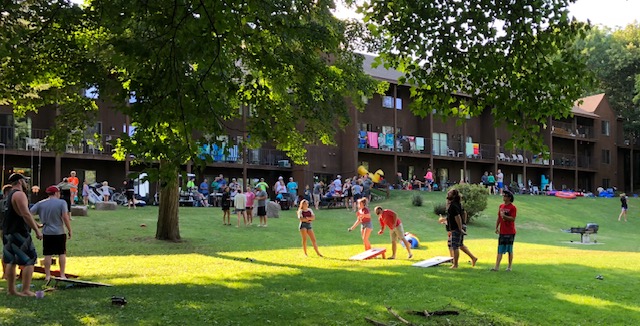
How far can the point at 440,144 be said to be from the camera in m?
46.4

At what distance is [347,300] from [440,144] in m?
38.7

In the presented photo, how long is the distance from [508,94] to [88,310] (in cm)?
697

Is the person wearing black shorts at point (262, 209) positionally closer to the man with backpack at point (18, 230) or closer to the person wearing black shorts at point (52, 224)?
the person wearing black shorts at point (52, 224)

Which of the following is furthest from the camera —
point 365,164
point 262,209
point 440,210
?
point 365,164

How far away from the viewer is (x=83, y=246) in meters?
16.6

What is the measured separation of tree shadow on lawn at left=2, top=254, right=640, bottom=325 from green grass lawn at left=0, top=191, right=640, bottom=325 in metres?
0.02

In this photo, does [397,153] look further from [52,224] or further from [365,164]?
[52,224]

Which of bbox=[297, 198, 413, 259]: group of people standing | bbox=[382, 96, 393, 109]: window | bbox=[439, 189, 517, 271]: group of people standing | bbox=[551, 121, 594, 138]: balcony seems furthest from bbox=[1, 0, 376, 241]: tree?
bbox=[551, 121, 594, 138]: balcony

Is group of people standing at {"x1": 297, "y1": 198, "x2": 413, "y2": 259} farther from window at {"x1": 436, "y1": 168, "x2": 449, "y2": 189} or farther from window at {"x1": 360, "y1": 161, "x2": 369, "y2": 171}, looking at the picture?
window at {"x1": 436, "y1": 168, "x2": 449, "y2": 189}

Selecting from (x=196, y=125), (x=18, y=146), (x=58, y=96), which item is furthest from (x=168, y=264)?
(x=18, y=146)

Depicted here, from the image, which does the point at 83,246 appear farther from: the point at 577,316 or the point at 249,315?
the point at 577,316

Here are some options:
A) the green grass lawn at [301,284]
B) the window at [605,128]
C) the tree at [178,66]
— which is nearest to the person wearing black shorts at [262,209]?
the green grass lawn at [301,284]

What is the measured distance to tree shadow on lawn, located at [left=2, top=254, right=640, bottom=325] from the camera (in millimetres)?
7731

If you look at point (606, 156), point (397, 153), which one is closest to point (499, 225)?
point (397, 153)
